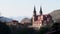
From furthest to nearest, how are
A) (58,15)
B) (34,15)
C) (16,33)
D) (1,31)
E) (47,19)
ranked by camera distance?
(58,15) → (34,15) → (47,19) → (16,33) → (1,31)

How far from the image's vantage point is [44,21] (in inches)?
2522

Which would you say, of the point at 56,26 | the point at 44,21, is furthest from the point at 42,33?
the point at 56,26

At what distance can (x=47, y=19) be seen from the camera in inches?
2520

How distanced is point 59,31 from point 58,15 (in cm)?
7249

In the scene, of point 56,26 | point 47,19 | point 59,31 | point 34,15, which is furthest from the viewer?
point 34,15

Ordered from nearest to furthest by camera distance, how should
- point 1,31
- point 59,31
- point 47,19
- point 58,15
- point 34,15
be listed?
1. point 59,31
2. point 1,31
3. point 47,19
4. point 34,15
5. point 58,15

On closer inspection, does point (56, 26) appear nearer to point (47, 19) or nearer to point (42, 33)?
point (42, 33)

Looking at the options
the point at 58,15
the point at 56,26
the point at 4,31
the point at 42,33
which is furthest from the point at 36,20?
the point at 56,26

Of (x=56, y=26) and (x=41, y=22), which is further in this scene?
(x=41, y=22)

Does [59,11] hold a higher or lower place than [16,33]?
higher

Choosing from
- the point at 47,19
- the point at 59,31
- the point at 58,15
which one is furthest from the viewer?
the point at 58,15

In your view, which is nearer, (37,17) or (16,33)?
(16,33)

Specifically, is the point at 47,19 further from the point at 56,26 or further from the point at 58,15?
the point at 56,26

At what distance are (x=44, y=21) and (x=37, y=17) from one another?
29.8 ft
